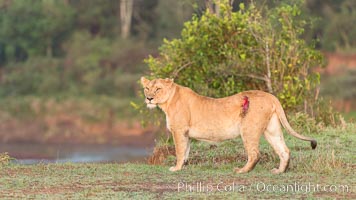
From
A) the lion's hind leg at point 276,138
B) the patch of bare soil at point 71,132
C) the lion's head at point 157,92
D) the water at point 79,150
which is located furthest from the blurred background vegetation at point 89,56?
the lion's head at point 157,92

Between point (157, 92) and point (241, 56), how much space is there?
575 cm

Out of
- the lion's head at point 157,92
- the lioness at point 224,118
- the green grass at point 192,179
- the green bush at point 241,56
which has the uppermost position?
the green bush at point 241,56

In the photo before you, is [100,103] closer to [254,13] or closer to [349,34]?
[349,34]

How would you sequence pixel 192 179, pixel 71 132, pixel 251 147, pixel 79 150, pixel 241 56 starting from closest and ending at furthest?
pixel 192 179, pixel 251 147, pixel 241 56, pixel 79 150, pixel 71 132

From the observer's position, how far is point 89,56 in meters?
39.4

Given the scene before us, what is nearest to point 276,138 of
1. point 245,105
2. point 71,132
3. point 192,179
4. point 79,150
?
point 245,105

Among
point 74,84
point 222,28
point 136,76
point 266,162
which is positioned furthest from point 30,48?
point 266,162

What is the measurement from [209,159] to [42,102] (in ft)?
77.1

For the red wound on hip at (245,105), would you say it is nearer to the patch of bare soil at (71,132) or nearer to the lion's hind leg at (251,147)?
the lion's hind leg at (251,147)

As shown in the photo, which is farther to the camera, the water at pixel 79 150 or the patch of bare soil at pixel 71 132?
the patch of bare soil at pixel 71 132

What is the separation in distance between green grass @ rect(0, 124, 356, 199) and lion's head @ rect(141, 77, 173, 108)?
31.3 inches

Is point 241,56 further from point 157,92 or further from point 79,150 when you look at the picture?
point 79,150

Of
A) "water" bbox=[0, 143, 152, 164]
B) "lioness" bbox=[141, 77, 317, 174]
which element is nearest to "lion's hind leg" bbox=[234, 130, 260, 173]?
"lioness" bbox=[141, 77, 317, 174]

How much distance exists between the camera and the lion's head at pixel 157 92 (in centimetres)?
Answer: 1112
